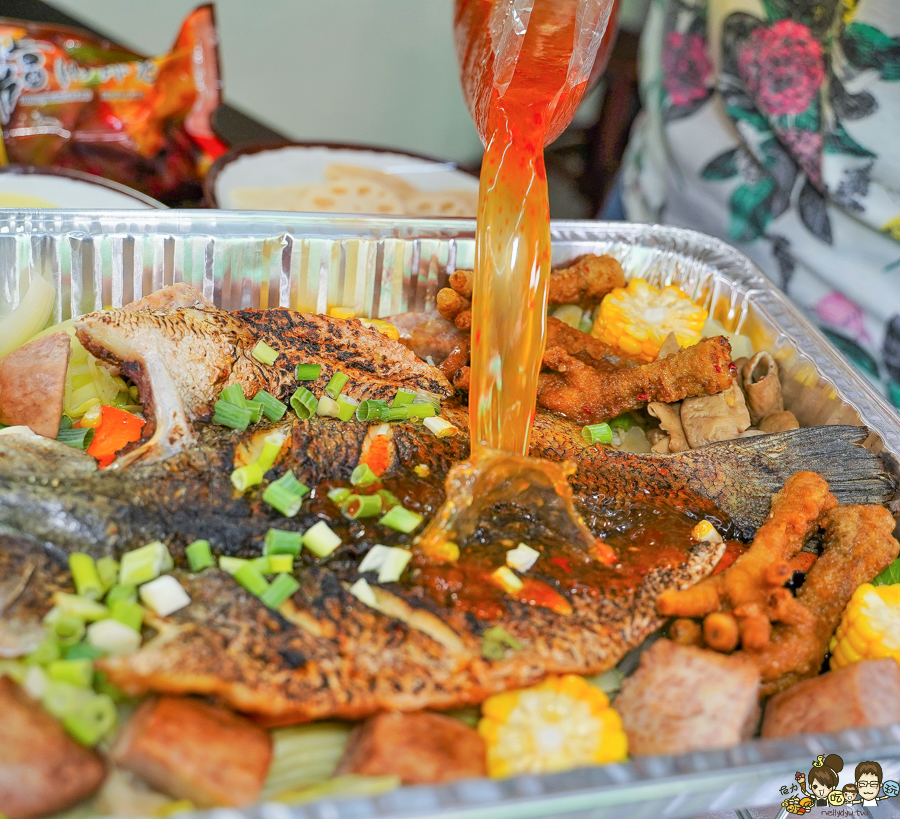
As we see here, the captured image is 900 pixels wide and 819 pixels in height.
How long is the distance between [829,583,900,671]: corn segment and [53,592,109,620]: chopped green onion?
1691mm

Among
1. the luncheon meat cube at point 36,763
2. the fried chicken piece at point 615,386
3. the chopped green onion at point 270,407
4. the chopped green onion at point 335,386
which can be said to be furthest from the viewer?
the fried chicken piece at point 615,386

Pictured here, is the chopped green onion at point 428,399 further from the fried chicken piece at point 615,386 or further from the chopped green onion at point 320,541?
the chopped green onion at point 320,541

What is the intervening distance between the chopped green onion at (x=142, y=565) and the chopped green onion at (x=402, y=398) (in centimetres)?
81

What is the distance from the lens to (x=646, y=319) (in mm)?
2738

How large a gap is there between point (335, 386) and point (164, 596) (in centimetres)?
85

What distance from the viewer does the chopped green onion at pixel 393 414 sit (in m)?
2.14

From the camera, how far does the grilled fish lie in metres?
1.51

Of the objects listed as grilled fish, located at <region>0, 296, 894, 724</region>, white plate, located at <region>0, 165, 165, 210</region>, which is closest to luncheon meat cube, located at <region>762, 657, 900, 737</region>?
grilled fish, located at <region>0, 296, 894, 724</region>

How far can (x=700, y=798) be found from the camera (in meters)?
1.36

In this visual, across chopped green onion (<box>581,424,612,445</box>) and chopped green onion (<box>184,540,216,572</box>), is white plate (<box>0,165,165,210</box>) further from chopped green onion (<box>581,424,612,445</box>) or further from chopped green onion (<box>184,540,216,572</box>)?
chopped green onion (<box>581,424,612,445</box>)

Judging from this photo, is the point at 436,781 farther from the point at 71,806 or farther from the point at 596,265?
the point at 596,265

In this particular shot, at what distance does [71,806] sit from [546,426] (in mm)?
1504

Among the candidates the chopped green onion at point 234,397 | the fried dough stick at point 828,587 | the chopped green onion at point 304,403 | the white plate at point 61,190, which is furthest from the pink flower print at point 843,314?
the white plate at point 61,190

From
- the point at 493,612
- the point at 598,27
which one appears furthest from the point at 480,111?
the point at 493,612
